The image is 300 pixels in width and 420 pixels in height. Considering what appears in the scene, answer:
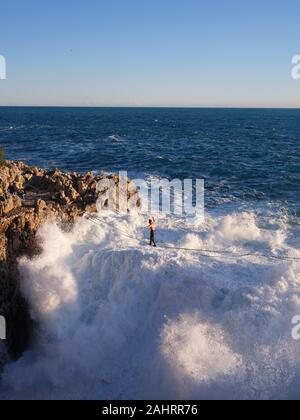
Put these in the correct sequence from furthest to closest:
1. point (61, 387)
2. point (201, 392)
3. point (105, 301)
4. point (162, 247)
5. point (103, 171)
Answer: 1. point (103, 171)
2. point (162, 247)
3. point (105, 301)
4. point (61, 387)
5. point (201, 392)

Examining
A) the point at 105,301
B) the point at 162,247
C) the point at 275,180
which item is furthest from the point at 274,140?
the point at 105,301

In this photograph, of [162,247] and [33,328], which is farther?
[162,247]

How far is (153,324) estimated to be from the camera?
14250 mm

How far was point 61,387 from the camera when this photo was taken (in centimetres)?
1383

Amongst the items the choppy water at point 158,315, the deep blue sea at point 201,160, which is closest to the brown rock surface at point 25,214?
the choppy water at point 158,315

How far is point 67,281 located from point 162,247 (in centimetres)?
462

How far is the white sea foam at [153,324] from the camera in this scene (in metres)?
12.8

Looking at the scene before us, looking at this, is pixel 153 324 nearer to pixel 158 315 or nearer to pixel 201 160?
pixel 158 315

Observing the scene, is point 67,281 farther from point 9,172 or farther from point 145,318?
point 9,172

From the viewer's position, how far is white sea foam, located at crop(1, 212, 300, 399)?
1280 cm

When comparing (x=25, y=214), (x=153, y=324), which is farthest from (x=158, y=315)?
(x=25, y=214)

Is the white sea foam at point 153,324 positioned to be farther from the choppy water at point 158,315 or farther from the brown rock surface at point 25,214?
the brown rock surface at point 25,214

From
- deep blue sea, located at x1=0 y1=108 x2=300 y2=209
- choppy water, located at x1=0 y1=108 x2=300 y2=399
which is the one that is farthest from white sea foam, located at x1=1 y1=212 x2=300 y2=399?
deep blue sea, located at x1=0 y1=108 x2=300 y2=209

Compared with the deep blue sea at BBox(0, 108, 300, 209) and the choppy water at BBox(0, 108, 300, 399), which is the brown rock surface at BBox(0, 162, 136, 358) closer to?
the choppy water at BBox(0, 108, 300, 399)
